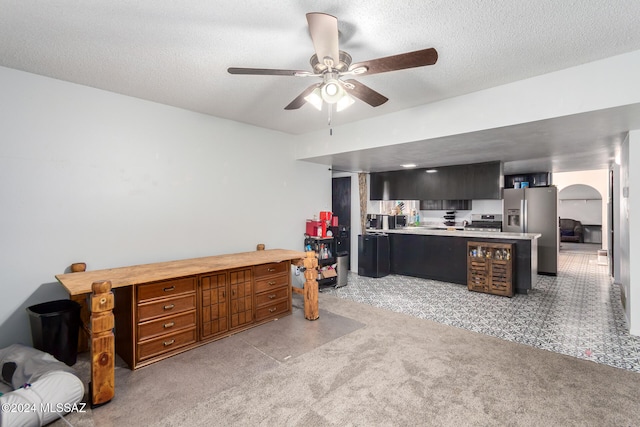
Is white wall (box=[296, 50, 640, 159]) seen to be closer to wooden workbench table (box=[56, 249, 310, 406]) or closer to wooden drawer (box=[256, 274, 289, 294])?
wooden workbench table (box=[56, 249, 310, 406])

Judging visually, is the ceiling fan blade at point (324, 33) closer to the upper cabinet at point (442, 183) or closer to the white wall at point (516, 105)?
the white wall at point (516, 105)

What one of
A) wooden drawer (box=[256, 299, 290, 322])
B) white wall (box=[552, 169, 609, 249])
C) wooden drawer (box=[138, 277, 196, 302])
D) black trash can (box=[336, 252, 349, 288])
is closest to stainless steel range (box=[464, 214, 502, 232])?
black trash can (box=[336, 252, 349, 288])

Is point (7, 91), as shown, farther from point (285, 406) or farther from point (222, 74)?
point (285, 406)

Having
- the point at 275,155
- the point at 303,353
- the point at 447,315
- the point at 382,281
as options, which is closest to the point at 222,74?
the point at 275,155

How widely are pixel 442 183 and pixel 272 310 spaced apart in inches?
168

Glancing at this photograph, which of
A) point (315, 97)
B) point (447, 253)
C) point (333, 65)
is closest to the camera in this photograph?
point (333, 65)

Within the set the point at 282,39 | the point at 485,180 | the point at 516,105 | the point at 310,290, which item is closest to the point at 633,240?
the point at 516,105

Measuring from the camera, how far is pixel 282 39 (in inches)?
93.0

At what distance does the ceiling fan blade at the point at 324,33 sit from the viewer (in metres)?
1.71

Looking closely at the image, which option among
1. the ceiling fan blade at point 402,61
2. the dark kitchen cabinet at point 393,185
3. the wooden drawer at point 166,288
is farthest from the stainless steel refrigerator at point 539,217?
the wooden drawer at point 166,288

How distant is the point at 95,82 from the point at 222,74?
139 centimetres

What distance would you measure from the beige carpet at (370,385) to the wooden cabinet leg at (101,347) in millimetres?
114

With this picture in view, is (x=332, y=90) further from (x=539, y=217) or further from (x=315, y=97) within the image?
(x=539, y=217)

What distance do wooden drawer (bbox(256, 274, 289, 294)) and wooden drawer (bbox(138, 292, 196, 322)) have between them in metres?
0.82
